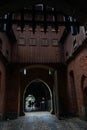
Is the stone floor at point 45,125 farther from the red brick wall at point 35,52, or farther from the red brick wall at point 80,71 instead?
the red brick wall at point 35,52

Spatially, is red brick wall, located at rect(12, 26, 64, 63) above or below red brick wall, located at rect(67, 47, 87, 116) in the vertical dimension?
above

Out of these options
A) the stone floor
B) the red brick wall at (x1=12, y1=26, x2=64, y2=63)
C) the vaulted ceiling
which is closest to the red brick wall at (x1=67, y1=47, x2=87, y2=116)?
the stone floor

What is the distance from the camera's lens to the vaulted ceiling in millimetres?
3959

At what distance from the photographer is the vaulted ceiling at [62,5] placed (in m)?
3.96

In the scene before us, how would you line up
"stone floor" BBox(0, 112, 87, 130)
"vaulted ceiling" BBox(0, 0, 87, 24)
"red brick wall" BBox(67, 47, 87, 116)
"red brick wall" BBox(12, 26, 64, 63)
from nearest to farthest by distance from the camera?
"vaulted ceiling" BBox(0, 0, 87, 24)
"stone floor" BBox(0, 112, 87, 130)
"red brick wall" BBox(67, 47, 87, 116)
"red brick wall" BBox(12, 26, 64, 63)

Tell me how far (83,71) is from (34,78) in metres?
8.43

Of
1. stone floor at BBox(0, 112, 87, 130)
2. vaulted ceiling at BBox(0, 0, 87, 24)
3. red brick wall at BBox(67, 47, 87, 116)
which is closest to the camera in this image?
vaulted ceiling at BBox(0, 0, 87, 24)

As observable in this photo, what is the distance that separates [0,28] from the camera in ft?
15.5

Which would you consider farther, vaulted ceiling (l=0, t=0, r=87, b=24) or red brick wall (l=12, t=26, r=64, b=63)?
red brick wall (l=12, t=26, r=64, b=63)

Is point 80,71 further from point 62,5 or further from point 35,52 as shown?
point 62,5

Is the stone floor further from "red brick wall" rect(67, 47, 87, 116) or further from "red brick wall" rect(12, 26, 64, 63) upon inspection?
"red brick wall" rect(12, 26, 64, 63)

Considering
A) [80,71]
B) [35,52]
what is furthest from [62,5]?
[35,52]

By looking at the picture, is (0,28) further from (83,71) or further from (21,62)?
(21,62)

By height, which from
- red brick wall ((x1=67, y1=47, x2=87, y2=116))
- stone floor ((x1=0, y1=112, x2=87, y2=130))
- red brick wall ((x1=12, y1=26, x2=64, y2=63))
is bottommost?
stone floor ((x1=0, y1=112, x2=87, y2=130))
